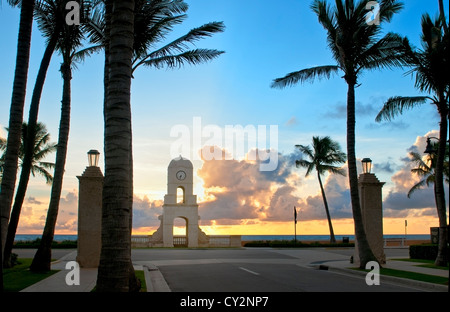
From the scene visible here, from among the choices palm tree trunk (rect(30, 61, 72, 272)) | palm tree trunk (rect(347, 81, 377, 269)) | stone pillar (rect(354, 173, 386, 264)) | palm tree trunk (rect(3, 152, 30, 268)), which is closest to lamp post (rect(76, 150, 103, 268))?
palm tree trunk (rect(30, 61, 72, 272))

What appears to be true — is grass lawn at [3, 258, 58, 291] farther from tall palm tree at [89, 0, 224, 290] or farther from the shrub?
the shrub

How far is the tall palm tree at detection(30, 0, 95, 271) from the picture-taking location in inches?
677

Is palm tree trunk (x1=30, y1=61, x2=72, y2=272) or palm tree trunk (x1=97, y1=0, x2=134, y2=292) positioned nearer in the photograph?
palm tree trunk (x1=97, y1=0, x2=134, y2=292)

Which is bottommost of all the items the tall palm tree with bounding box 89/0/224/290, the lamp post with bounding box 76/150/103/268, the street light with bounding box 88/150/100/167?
the lamp post with bounding box 76/150/103/268

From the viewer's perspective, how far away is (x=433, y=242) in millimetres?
28094

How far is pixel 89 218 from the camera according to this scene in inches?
747

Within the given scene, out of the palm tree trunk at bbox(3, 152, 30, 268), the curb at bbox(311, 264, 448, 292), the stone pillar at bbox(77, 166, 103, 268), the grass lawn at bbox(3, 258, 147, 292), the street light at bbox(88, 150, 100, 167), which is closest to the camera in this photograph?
the grass lawn at bbox(3, 258, 147, 292)

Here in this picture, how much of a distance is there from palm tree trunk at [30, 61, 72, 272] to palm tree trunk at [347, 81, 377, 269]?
11394mm

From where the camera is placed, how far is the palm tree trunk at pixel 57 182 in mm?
17203

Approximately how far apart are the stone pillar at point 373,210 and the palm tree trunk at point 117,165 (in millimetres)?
16710
